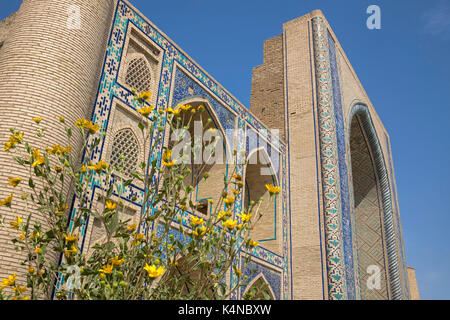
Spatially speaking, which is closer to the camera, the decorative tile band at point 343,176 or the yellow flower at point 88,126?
the yellow flower at point 88,126

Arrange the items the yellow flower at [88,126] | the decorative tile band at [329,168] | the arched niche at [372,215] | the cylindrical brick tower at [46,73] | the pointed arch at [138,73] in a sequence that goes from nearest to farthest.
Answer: the yellow flower at [88,126]
the cylindrical brick tower at [46,73]
the pointed arch at [138,73]
the decorative tile band at [329,168]
the arched niche at [372,215]

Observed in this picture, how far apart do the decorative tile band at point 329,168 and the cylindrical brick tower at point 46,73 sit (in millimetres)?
5062

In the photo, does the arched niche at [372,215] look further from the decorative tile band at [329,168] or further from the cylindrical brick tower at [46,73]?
the cylindrical brick tower at [46,73]

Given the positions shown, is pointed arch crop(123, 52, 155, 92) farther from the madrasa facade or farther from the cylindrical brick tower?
the cylindrical brick tower

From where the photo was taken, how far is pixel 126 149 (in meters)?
4.70

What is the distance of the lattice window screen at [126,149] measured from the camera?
461 cm

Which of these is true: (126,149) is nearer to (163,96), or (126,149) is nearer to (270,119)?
(163,96)

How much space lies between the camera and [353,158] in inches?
483

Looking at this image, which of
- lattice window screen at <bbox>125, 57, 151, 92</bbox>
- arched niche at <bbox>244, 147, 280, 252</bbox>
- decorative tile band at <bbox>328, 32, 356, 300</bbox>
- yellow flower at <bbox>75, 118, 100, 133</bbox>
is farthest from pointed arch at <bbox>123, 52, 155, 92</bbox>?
decorative tile band at <bbox>328, 32, 356, 300</bbox>

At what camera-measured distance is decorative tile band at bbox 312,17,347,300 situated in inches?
285

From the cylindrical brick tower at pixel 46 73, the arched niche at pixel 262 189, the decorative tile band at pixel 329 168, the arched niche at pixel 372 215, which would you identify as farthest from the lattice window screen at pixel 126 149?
the arched niche at pixel 372 215
